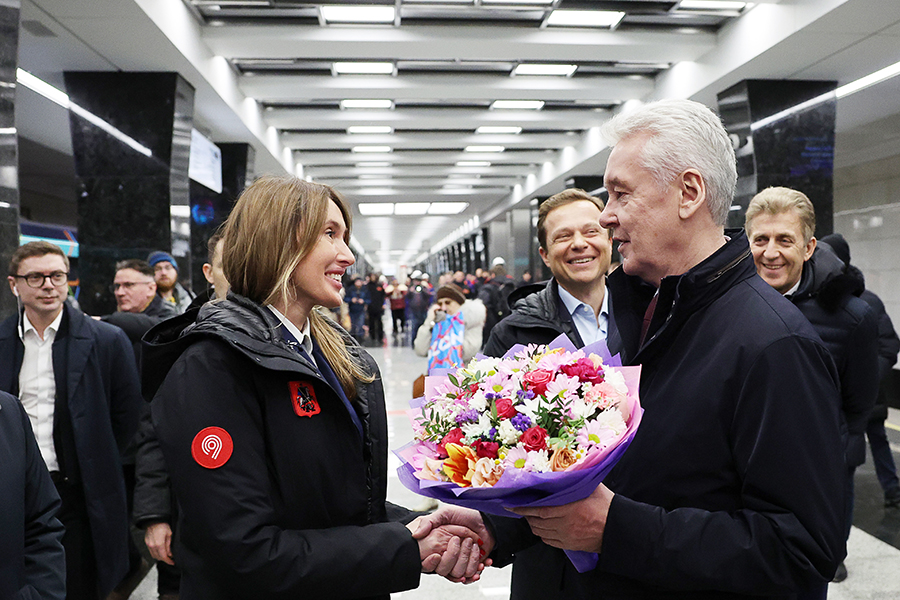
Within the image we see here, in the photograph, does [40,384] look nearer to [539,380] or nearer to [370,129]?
[539,380]

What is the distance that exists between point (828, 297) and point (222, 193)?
34.5 ft

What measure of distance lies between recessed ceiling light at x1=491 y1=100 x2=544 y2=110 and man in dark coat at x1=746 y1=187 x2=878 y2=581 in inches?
338

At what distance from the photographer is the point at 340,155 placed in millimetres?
15125

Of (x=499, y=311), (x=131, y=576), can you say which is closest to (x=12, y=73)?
(x=131, y=576)

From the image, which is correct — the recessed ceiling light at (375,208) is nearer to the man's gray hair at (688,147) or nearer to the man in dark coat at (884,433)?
the man in dark coat at (884,433)

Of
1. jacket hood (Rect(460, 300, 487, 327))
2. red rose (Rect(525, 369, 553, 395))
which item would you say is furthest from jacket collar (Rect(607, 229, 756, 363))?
jacket hood (Rect(460, 300, 487, 327))

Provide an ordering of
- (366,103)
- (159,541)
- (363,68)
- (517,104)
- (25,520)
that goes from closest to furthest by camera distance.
A: (25,520)
(159,541)
(363,68)
(366,103)
(517,104)

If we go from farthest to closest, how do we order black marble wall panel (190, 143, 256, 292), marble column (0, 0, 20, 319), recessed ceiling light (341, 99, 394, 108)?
black marble wall panel (190, 143, 256, 292)
recessed ceiling light (341, 99, 394, 108)
marble column (0, 0, 20, 319)

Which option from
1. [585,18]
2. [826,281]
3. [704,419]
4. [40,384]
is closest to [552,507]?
[704,419]

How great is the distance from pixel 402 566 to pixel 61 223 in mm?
19006

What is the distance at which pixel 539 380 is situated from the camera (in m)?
1.29

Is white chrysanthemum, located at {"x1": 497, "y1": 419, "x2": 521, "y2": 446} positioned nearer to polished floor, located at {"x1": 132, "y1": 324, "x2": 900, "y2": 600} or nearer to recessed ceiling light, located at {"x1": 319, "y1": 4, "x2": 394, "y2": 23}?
polished floor, located at {"x1": 132, "y1": 324, "x2": 900, "y2": 600}

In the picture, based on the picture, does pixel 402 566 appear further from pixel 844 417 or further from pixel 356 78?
pixel 356 78

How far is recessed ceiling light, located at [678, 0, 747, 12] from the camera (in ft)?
24.0
